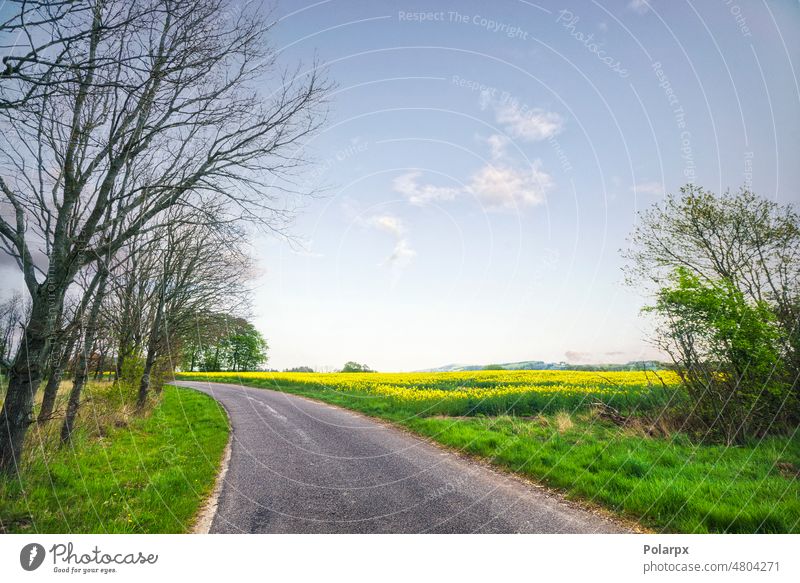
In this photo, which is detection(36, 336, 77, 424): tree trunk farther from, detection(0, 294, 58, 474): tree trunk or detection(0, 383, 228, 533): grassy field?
detection(0, 294, 58, 474): tree trunk

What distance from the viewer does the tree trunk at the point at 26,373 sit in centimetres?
470

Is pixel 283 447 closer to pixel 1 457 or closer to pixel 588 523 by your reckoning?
pixel 1 457

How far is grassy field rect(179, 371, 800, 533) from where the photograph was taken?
394cm

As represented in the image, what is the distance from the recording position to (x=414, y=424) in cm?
1072

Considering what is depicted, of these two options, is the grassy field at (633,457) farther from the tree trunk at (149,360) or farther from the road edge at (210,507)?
the tree trunk at (149,360)

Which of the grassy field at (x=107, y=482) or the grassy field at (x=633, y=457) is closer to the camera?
the grassy field at (x=107, y=482)

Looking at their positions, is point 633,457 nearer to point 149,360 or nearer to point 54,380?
point 54,380

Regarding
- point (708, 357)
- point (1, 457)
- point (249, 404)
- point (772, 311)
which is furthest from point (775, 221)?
point (249, 404)

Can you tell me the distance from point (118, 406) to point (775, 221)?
1458 cm

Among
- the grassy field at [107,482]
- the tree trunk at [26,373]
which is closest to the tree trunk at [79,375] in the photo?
the grassy field at [107,482]
